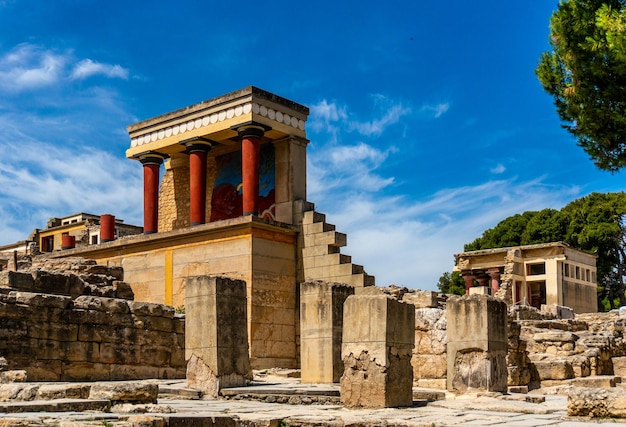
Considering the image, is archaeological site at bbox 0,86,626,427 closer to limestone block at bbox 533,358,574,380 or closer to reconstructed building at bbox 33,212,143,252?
limestone block at bbox 533,358,574,380

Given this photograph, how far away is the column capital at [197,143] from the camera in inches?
908

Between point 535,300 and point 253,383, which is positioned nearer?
point 253,383

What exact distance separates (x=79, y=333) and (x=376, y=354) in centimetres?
542

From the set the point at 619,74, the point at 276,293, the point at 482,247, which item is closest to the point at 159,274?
the point at 276,293

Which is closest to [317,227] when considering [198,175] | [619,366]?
[198,175]

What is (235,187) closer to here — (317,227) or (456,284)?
(317,227)

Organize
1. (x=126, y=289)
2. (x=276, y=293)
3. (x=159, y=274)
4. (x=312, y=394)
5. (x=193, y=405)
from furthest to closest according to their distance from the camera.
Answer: (x=159, y=274), (x=276, y=293), (x=126, y=289), (x=312, y=394), (x=193, y=405)

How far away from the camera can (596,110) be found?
15648 mm

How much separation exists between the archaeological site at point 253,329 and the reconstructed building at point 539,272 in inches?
369

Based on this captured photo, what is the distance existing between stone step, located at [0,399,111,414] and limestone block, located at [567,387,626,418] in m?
5.08

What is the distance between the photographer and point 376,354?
10117mm

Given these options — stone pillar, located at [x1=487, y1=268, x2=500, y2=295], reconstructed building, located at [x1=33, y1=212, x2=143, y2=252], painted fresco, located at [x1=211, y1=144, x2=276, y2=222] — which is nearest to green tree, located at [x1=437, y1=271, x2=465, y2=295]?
stone pillar, located at [x1=487, y1=268, x2=500, y2=295]

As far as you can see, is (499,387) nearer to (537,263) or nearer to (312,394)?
(312,394)

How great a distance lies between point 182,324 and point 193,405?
4656mm
